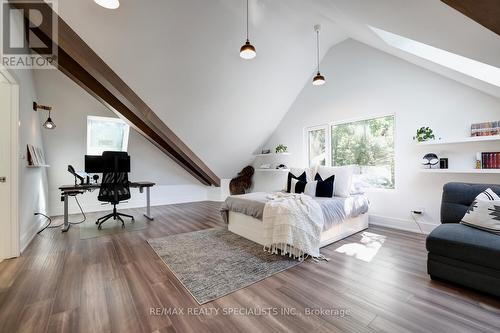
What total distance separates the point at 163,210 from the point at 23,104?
11.1ft

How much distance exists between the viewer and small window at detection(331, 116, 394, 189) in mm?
3938

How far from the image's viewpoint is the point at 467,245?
1.89 meters

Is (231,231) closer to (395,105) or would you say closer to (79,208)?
(395,105)

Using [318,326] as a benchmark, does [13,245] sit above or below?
above

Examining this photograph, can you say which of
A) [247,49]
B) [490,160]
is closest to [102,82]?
[247,49]

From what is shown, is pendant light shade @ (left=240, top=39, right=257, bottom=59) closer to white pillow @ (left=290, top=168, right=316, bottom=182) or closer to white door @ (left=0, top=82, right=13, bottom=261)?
white pillow @ (left=290, top=168, right=316, bottom=182)

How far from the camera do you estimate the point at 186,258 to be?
8.61 ft

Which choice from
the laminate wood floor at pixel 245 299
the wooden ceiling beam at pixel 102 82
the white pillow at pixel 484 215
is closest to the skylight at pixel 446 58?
the white pillow at pixel 484 215

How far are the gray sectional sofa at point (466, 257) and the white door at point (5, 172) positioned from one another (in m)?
4.79

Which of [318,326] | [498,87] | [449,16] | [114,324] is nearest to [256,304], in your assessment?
[318,326]

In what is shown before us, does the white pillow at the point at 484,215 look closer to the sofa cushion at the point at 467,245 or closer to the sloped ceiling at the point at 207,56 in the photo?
the sofa cushion at the point at 467,245

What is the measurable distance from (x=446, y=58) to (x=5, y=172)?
5802 mm

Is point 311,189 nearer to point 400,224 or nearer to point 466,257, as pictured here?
point 400,224

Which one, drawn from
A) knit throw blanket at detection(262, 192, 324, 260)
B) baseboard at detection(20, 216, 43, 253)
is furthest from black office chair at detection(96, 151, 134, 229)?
knit throw blanket at detection(262, 192, 324, 260)
